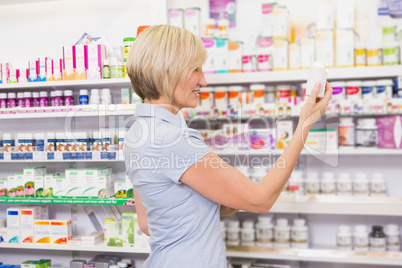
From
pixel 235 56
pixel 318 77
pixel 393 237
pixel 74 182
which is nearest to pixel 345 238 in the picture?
pixel 393 237

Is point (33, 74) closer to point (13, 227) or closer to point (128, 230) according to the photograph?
point (13, 227)

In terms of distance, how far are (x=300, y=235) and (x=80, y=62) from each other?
6.61ft

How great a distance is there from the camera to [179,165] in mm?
1194

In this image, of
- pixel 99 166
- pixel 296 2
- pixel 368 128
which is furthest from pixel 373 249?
pixel 99 166

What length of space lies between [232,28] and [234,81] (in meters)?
0.58

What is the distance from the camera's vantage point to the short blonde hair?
1222 mm

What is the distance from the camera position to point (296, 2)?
3090 mm

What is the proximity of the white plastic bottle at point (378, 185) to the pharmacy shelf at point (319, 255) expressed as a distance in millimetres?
402

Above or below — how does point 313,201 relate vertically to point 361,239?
above

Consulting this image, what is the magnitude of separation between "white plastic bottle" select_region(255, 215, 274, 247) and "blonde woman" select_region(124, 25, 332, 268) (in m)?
1.64

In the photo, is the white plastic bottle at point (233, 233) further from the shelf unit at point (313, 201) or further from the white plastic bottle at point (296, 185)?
the white plastic bottle at point (296, 185)

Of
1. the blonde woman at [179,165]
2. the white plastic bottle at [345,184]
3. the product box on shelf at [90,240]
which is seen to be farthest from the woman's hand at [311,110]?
the product box on shelf at [90,240]

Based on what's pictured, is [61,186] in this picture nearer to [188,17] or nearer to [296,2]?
[188,17]

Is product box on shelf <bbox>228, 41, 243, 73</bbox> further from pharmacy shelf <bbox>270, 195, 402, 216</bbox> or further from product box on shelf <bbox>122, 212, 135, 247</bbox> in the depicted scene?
product box on shelf <bbox>122, 212, 135, 247</bbox>
